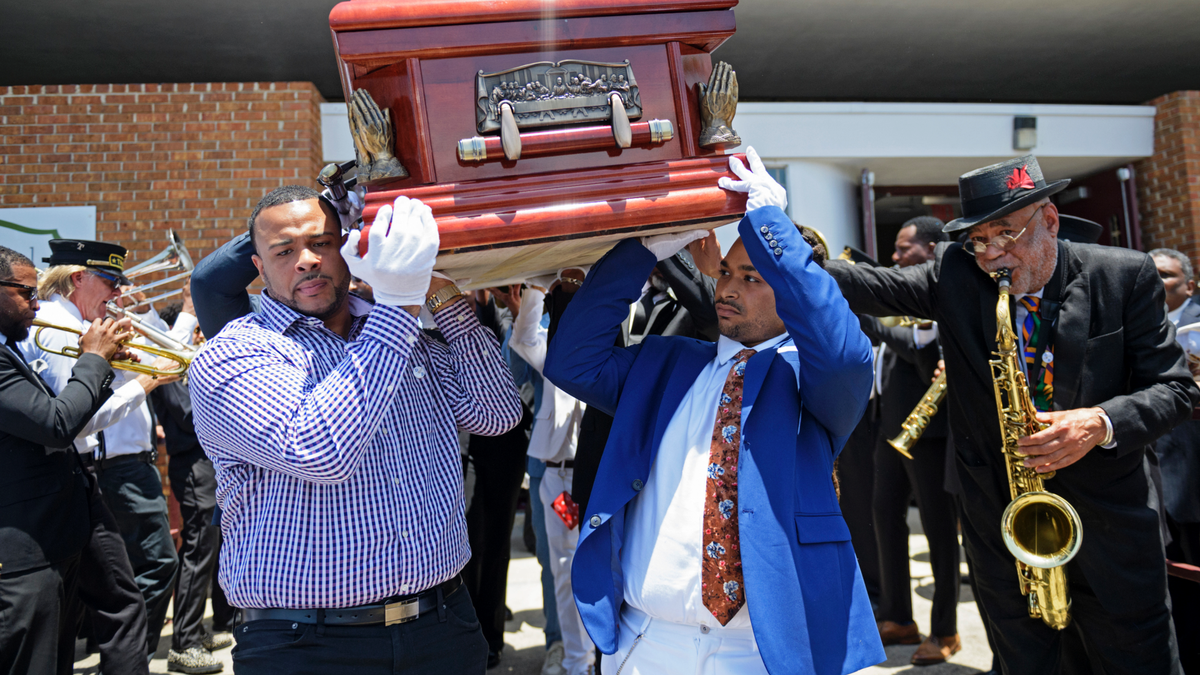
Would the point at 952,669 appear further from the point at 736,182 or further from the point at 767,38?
the point at 767,38

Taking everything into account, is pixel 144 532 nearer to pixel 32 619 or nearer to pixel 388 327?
pixel 32 619

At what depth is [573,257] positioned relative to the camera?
212cm

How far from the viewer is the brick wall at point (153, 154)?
643 centimetres

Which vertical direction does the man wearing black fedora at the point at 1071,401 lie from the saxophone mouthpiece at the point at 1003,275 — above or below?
below

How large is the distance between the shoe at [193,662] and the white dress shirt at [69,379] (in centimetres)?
112

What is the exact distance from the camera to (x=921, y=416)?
4.01 metres

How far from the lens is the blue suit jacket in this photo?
176 cm

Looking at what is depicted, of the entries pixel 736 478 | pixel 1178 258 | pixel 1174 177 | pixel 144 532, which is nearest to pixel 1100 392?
pixel 736 478

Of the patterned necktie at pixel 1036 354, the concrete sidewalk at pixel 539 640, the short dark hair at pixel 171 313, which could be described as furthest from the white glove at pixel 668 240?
the short dark hair at pixel 171 313

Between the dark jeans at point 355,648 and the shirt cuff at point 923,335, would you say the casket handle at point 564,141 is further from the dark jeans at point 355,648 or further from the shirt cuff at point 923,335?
the shirt cuff at point 923,335

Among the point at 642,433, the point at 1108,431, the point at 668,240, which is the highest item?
the point at 668,240

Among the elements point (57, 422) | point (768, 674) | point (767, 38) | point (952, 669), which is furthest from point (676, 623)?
point (767, 38)

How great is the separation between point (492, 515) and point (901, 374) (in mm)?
2367

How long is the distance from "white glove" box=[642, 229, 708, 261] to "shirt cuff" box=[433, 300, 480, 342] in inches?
20.0
